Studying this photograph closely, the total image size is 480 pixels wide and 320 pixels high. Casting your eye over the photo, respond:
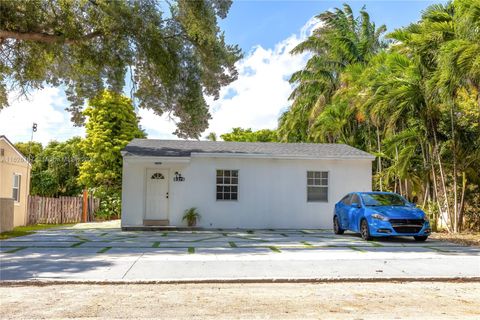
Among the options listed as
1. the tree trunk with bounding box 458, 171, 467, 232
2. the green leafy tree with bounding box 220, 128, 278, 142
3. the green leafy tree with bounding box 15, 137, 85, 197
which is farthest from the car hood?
the green leafy tree with bounding box 220, 128, 278, 142

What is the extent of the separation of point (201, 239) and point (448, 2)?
13065mm

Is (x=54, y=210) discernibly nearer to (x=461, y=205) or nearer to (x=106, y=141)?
(x=106, y=141)

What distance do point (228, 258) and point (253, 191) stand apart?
8862mm

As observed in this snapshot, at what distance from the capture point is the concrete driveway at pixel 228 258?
8461 millimetres

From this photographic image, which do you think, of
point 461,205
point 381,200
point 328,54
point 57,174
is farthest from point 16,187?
point 328,54

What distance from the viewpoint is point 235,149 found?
20.2 meters

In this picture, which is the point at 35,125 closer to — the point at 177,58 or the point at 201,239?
the point at 177,58

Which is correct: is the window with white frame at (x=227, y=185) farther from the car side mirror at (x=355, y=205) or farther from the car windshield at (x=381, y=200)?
the car windshield at (x=381, y=200)

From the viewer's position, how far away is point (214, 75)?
63.2ft

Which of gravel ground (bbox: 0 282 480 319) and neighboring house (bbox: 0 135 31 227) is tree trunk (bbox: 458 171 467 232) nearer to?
gravel ground (bbox: 0 282 480 319)

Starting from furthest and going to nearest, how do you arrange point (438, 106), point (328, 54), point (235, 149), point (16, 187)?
point (328, 54) < point (16, 187) < point (235, 149) < point (438, 106)

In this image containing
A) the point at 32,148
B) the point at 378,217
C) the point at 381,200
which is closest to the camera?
the point at 378,217

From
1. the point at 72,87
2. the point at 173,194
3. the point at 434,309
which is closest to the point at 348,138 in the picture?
the point at 173,194

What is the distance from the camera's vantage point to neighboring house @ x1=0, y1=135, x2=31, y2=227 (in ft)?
68.6
